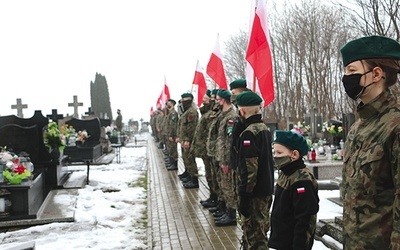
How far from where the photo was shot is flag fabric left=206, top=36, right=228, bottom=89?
9398 millimetres

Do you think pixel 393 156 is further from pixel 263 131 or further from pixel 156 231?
pixel 156 231

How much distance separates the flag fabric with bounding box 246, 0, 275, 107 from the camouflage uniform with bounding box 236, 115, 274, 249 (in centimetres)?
145

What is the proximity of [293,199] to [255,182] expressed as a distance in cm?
101

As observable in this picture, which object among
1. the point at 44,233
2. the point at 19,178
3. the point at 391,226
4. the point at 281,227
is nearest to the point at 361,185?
the point at 391,226

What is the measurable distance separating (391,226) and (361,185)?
26 centimetres

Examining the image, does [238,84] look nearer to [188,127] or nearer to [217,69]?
[217,69]

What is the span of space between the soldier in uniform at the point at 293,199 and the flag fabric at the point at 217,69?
5779 mm

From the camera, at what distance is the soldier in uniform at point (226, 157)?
20.7 ft

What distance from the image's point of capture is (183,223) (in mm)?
7129

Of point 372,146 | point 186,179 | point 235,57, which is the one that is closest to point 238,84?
point 372,146

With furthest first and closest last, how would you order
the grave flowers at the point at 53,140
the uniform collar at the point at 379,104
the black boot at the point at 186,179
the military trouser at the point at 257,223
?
the black boot at the point at 186,179 → the grave flowers at the point at 53,140 → the military trouser at the point at 257,223 → the uniform collar at the point at 379,104

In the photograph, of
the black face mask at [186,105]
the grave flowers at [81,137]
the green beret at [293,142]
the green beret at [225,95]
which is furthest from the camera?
the grave flowers at [81,137]

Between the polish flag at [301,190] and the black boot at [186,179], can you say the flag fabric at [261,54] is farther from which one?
the black boot at [186,179]

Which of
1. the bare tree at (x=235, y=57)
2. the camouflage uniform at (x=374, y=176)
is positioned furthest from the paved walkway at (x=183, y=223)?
the bare tree at (x=235, y=57)
